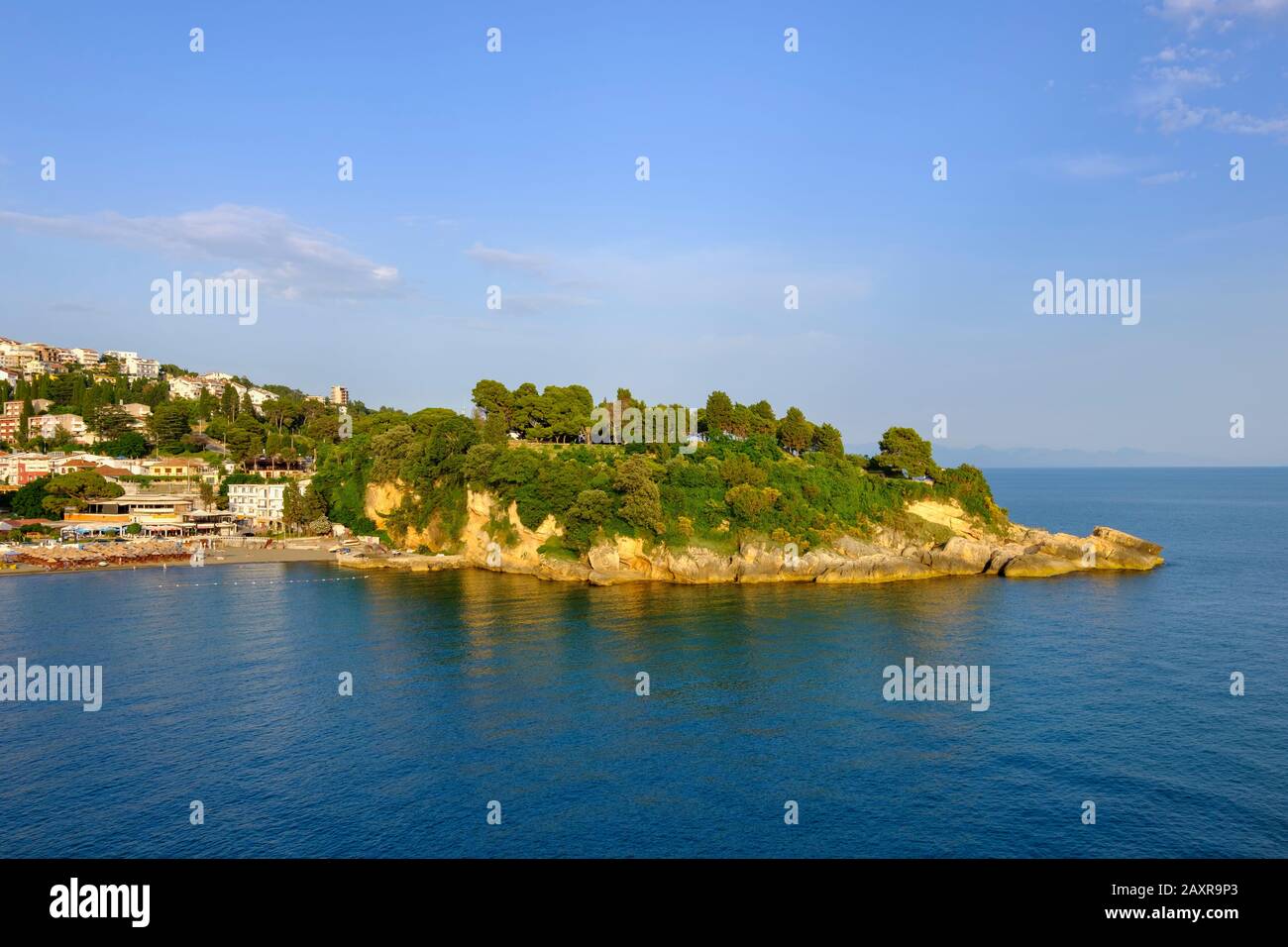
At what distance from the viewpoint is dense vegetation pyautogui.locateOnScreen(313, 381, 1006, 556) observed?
71.6 meters

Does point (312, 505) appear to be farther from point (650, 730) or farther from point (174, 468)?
point (650, 730)

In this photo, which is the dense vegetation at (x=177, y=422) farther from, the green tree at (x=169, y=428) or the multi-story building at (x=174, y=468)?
the multi-story building at (x=174, y=468)

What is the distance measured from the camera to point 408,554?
8112 cm

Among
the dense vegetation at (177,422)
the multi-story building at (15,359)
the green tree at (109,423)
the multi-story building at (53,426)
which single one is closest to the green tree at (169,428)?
the dense vegetation at (177,422)

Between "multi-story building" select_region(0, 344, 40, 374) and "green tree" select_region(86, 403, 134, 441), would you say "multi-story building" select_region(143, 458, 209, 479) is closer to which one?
"green tree" select_region(86, 403, 134, 441)

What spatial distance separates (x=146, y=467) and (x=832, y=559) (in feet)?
349

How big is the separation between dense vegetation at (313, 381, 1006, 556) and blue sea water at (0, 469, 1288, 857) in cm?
1241

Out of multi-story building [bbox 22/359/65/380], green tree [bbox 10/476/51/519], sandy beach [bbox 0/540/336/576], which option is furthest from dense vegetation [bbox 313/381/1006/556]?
multi-story building [bbox 22/359/65/380]

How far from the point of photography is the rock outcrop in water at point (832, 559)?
69438 millimetres

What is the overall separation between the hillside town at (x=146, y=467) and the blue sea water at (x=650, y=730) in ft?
123

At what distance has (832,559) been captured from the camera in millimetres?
70062

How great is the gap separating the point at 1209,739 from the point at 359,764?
118 ft
